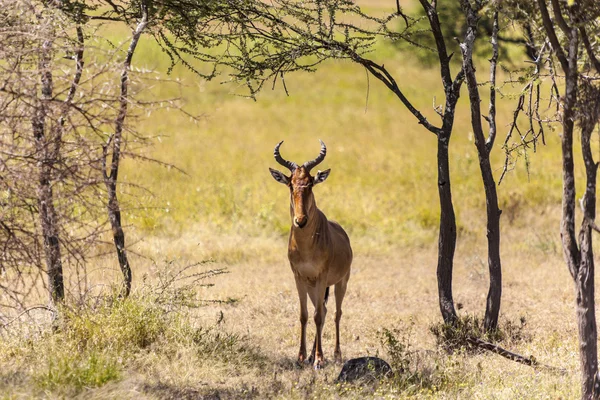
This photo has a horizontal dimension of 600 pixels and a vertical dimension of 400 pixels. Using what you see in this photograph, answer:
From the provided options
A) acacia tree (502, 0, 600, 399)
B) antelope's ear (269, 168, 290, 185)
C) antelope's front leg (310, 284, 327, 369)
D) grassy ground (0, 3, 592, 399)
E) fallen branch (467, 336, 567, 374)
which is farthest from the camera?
antelope's ear (269, 168, 290, 185)

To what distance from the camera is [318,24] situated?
10.2 m

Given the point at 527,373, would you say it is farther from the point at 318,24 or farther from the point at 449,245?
the point at 318,24

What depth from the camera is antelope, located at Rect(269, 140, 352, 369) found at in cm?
1016

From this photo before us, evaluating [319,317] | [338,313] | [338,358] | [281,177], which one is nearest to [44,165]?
[281,177]

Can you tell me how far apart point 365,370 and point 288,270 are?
24.7ft

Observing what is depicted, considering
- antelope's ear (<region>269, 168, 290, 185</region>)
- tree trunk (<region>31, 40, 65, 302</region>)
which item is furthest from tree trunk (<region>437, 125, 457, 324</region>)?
tree trunk (<region>31, 40, 65, 302</region>)

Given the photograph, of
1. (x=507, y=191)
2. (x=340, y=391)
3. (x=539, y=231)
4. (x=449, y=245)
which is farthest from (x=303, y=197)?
(x=507, y=191)

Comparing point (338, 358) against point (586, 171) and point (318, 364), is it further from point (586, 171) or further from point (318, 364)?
point (586, 171)

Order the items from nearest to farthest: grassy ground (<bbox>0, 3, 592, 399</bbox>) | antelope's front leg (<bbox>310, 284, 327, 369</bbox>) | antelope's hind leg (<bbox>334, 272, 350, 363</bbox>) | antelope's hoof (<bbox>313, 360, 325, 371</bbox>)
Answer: grassy ground (<bbox>0, 3, 592, 399</bbox>) → antelope's hoof (<bbox>313, 360, 325, 371</bbox>) → antelope's front leg (<bbox>310, 284, 327, 369</bbox>) → antelope's hind leg (<bbox>334, 272, 350, 363</bbox>)

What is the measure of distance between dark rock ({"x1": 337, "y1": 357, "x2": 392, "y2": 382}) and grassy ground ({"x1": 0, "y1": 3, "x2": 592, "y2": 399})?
0.71 ft

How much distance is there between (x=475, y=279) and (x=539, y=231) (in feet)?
13.6

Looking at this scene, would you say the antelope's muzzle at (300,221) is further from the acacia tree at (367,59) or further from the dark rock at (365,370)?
the dark rock at (365,370)

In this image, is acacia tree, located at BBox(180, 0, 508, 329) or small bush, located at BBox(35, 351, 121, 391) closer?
small bush, located at BBox(35, 351, 121, 391)

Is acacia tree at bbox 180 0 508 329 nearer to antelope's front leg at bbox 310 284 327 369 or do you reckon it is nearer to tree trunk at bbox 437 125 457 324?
tree trunk at bbox 437 125 457 324
